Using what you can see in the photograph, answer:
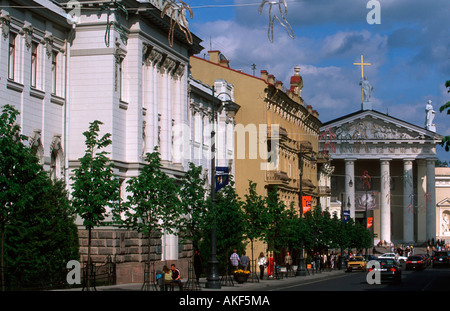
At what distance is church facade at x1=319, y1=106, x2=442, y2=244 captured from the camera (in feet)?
424

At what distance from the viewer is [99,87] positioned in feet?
142

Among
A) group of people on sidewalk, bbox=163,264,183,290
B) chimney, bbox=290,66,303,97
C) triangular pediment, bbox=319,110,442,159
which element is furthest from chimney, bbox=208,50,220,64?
triangular pediment, bbox=319,110,442,159

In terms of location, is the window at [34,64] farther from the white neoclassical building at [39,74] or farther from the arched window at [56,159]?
the arched window at [56,159]

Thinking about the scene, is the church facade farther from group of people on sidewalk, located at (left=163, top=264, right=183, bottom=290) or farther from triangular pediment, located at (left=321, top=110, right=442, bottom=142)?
group of people on sidewalk, located at (left=163, top=264, right=183, bottom=290)

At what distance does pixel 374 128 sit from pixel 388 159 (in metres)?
4.95

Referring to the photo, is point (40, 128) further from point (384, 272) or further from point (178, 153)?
point (384, 272)

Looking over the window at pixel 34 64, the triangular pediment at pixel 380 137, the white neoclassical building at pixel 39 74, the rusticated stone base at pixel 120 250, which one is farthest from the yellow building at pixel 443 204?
the window at pixel 34 64

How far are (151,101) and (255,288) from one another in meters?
11.5

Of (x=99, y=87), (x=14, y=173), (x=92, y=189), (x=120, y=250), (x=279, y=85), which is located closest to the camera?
(x=14, y=173)

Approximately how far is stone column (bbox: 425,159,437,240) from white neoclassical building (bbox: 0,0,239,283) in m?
84.7

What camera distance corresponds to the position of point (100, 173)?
31.8 meters

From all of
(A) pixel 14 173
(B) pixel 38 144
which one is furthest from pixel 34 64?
(A) pixel 14 173

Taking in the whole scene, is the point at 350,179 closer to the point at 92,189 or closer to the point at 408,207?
the point at 408,207

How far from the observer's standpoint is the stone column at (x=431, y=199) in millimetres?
129750
